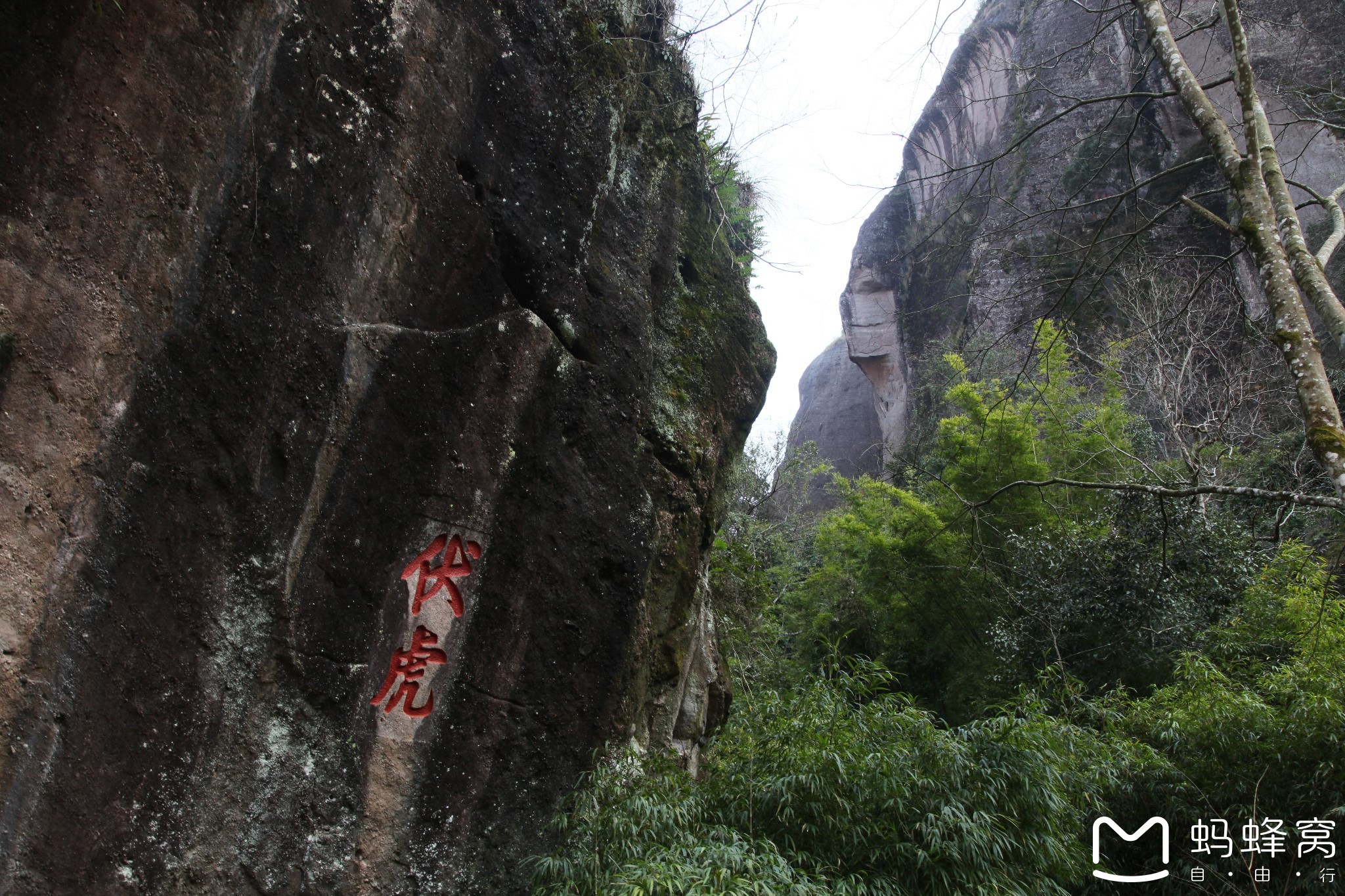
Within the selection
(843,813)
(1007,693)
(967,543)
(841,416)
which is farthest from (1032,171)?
(843,813)

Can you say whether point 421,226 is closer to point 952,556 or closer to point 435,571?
point 435,571

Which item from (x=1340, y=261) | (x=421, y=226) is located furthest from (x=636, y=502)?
(x=1340, y=261)

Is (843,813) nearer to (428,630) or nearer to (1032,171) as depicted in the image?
(428,630)

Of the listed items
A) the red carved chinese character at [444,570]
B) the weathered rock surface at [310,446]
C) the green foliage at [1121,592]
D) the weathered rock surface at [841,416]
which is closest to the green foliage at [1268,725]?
the green foliage at [1121,592]

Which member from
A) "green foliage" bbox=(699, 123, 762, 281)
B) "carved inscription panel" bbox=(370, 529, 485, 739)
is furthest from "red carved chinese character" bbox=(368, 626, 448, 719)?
"green foliage" bbox=(699, 123, 762, 281)

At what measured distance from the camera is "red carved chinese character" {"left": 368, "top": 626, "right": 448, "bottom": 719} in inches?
100

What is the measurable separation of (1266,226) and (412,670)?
3340 mm

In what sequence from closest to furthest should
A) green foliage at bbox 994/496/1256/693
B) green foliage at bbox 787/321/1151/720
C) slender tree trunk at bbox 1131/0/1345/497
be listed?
slender tree trunk at bbox 1131/0/1345/497, green foliage at bbox 994/496/1256/693, green foliage at bbox 787/321/1151/720

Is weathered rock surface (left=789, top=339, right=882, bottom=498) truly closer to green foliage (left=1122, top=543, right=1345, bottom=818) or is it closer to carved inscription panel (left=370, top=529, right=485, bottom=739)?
green foliage (left=1122, top=543, right=1345, bottom=818)

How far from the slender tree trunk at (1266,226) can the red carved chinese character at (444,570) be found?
108 inches

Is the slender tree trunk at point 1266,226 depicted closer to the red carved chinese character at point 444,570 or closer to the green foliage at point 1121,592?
the red carved chinese character at point 444,570

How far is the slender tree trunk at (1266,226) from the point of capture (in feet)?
8.11

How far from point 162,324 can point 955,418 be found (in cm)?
843

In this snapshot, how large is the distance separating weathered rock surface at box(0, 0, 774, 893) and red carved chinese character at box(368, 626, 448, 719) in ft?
0.04
